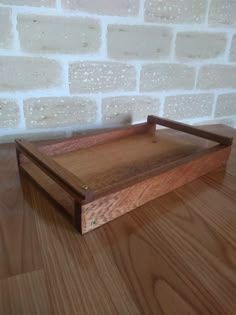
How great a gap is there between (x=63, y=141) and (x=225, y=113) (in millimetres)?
888

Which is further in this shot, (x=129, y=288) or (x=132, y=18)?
(x=132, y=18)

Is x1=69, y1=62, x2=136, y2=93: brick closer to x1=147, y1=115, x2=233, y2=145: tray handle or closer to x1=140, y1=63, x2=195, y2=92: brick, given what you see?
x1=140, y1=63, x2=195, y2=92: brick

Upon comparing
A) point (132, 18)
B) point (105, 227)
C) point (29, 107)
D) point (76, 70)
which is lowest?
point (105, 227)

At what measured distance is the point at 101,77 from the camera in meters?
0.92

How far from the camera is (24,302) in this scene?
0.33 metres

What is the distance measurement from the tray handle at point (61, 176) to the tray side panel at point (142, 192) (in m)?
0.02

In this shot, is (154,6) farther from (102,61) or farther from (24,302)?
(24,302)

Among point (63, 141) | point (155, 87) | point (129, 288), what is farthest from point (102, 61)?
point (129, 288)

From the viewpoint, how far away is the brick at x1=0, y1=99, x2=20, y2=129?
2.70 ft

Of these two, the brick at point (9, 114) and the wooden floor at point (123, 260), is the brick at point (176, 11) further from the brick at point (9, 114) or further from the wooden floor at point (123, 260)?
the wooden floor at point (123, 260)

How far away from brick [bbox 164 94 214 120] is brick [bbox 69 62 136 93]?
21 centimetres

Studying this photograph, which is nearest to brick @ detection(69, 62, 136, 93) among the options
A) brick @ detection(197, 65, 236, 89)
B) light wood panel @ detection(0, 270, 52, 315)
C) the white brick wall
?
the white brick wall

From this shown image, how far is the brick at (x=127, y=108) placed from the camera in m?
0.98

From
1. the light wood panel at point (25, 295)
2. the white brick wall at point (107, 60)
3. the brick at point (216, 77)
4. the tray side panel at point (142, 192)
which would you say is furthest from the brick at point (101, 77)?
the light wood panel at point (25, 295)
